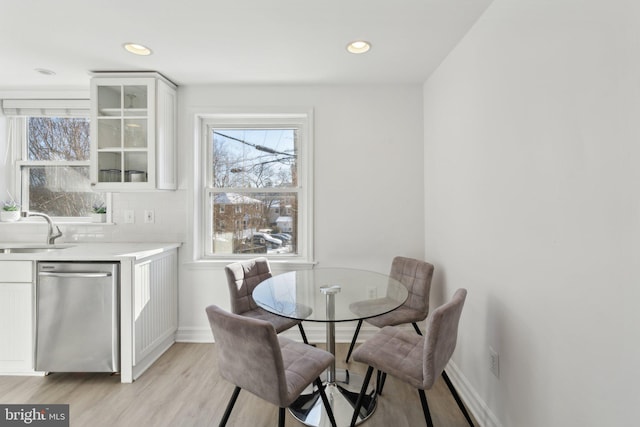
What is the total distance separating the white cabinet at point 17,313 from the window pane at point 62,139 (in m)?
1.24

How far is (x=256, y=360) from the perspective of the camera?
1.30 metres

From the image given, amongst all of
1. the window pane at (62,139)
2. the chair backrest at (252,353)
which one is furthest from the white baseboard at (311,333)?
the window pane at (62,139)

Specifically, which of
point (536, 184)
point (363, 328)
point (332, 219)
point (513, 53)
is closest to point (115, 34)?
point (332, 219)

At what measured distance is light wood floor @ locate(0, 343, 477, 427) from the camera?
178cm

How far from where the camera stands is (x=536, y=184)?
130 cm

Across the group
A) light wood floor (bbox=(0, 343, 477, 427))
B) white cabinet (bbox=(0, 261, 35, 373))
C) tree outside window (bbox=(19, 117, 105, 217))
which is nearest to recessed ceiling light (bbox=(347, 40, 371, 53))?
light wood floor (bbox=(0, 343, 477, 427))

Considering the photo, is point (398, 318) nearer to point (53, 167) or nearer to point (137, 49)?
point (137, 49)

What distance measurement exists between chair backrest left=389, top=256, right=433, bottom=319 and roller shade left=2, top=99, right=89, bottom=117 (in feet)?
10.6

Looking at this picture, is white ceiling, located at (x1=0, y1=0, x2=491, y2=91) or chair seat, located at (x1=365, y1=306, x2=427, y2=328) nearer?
white ceiling, located at (x1=0, y1=0, x2=491, y2=91)

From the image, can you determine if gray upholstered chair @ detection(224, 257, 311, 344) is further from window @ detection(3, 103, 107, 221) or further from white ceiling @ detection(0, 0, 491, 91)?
window @ detection(3, 103, 107, 221)

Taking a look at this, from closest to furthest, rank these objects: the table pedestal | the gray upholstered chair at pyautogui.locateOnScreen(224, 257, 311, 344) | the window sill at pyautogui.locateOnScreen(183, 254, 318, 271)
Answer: the table pedestal → the gray upholstered chair at pyautogui.locateOnScreen(224, 257, 311, 344) → the window sill at pyautogui.locateOnScreen(183, 254, 318, 271)

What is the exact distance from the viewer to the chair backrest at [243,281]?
2.19m

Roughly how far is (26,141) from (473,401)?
438 centimetres

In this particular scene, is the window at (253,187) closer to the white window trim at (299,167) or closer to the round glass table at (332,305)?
the white window trim at (299,167)
